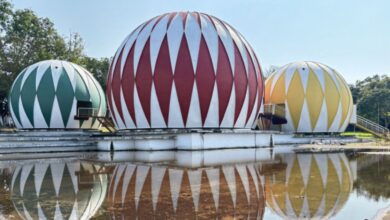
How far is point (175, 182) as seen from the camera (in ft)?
31.3

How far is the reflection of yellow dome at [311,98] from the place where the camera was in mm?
31422

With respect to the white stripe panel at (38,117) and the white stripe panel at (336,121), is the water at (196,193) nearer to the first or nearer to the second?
the white stripe panel at (38,117)

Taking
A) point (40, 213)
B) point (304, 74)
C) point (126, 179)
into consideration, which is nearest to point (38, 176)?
point (126, 179)

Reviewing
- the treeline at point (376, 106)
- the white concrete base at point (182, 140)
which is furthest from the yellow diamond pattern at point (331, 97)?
the treeline at point (376, 106)

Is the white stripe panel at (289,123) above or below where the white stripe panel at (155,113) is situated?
below

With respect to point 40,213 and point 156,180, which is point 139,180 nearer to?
point 156,180

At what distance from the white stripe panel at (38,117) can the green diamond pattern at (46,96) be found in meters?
0.19

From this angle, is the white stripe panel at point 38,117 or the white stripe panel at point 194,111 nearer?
the white stripe panel at point 194,111

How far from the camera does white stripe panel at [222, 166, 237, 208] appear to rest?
25.8ft

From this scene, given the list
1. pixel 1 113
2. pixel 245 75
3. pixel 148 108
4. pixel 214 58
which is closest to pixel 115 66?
pixel 148 108

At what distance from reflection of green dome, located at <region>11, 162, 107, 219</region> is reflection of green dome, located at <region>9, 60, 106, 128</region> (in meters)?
14.0

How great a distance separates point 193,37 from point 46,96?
10.3 meters

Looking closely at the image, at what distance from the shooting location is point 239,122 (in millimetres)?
24125

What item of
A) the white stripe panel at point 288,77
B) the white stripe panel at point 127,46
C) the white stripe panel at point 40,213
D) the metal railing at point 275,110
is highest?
the white stripe panel at point 127,46
